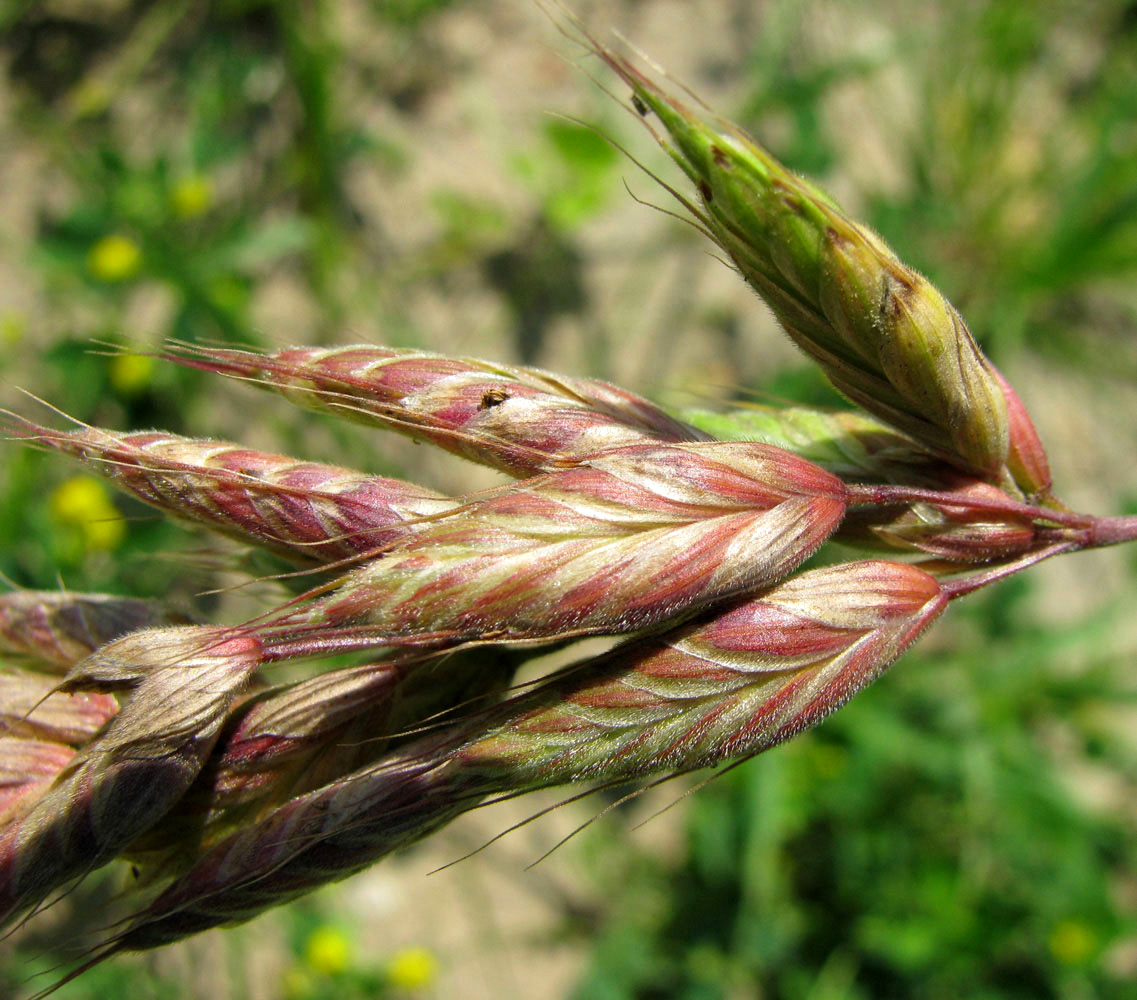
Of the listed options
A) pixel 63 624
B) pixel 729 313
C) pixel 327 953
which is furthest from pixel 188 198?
pixel 327 953

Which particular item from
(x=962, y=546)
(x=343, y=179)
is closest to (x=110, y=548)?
(x=343, y=179)

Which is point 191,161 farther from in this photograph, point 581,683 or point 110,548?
point 581,683

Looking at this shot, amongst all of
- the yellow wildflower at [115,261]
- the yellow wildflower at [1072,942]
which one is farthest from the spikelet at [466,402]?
the yellow wildflower at [1072,942]

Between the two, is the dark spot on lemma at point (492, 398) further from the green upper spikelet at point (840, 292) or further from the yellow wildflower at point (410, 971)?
the yellow wildflower at point (410, 971)

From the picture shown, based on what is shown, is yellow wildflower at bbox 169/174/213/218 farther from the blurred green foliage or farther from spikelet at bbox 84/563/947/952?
spikelet at bbox 84/563/947/952

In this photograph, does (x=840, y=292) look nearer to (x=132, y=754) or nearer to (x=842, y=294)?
(x=842, y=294)

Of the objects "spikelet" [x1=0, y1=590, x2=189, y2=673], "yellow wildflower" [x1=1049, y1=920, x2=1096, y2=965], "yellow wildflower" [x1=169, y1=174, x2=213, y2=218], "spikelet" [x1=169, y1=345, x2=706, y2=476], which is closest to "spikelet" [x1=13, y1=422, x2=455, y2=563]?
"spikelet" [x1=169, y1=345, x2=706, y2=476]
